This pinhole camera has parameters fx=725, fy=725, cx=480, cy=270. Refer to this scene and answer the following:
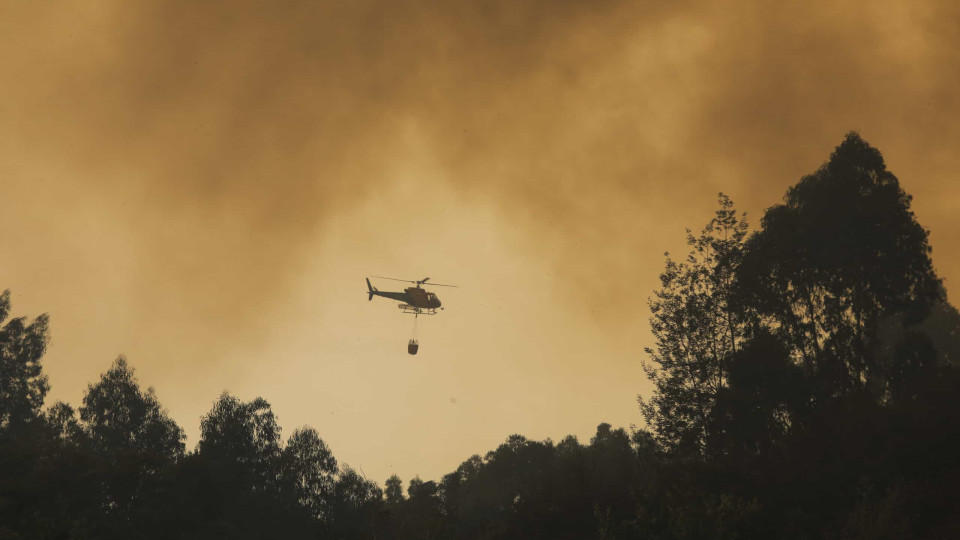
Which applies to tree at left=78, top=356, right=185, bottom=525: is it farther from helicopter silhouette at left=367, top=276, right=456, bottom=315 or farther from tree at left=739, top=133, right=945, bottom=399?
tree at left=739, top=133, right=945, bottom=399

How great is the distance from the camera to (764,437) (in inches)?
2213

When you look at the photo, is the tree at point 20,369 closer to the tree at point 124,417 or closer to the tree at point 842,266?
the tree at point 124,417

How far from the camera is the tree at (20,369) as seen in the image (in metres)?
100

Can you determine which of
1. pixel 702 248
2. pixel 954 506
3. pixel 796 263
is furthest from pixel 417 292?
pixel 954 506

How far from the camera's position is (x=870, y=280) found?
Result: 191 ft

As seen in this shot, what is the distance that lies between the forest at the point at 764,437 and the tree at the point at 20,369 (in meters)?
12.0

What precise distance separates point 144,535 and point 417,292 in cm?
3866

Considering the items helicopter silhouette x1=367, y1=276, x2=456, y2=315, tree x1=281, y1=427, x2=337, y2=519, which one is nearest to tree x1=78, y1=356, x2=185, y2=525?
tree x1=281, y1=427, x2=337, y2=519

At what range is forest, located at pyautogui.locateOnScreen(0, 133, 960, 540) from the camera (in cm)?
4259

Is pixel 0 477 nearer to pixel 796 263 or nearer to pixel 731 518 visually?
pixel 731 518

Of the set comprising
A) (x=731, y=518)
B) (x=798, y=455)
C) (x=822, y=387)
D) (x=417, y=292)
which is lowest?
(x=731, y=518)

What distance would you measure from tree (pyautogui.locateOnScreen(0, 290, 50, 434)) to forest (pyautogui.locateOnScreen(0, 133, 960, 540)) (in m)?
12.0

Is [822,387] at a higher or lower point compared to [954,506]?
higher

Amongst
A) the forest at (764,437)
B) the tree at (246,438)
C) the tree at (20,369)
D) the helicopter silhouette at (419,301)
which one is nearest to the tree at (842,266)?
the forest at (764,437)
